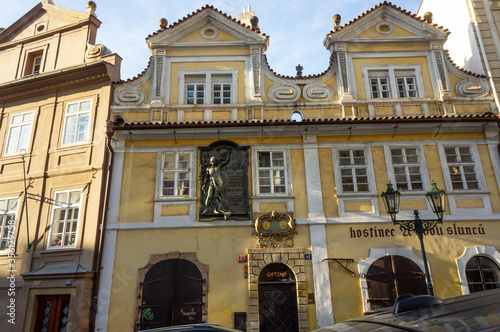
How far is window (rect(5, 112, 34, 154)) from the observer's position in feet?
44.0

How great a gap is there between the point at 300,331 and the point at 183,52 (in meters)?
10.0

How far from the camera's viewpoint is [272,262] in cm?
1094

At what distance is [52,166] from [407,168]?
11.6 metres

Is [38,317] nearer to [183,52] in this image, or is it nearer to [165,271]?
[165,271]

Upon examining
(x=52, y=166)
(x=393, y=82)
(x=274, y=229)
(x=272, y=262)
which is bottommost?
(x=272, y=262)

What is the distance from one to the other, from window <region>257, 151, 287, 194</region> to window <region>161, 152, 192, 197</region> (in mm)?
2289

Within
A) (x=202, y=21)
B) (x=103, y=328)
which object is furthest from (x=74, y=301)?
(x=202, y=21)

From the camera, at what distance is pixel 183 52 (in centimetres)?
1372

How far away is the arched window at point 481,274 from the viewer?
10.7 metres

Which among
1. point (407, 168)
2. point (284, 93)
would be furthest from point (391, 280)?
point (284, 93)

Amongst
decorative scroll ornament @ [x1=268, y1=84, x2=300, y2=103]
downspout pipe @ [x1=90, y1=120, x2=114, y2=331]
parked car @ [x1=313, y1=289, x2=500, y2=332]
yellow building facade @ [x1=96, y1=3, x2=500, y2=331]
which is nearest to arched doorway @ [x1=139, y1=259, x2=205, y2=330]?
yellow building facade @ [x1=96, y1=3, x2=500, y2=331]

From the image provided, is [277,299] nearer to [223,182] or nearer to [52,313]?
[223,182]

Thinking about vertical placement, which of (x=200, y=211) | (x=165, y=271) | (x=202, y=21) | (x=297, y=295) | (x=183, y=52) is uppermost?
(x=202, y=21)

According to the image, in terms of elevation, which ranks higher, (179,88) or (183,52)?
(183,52)
